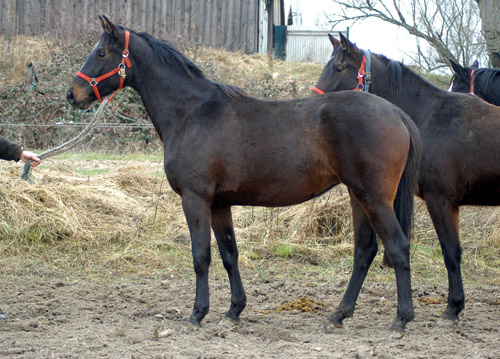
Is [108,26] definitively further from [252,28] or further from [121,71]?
[252,28]

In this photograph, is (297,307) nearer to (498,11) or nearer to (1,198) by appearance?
(1,198)

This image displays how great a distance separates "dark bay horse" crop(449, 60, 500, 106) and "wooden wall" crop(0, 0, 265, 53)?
13.3 meters

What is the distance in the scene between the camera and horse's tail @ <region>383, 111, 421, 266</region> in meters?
4.40

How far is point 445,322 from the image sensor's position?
4652 mm

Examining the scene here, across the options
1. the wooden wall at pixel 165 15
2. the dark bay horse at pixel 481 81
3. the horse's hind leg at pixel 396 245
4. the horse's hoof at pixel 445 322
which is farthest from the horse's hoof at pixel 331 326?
the wooden wall at pixel 165 15

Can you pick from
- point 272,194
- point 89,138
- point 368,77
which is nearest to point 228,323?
point 272,194

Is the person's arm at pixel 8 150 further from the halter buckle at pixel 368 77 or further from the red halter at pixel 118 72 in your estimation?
the halter buckle at pixel 368 77

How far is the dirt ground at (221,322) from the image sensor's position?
12.2ft

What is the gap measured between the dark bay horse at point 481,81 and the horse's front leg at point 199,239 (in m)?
3.35

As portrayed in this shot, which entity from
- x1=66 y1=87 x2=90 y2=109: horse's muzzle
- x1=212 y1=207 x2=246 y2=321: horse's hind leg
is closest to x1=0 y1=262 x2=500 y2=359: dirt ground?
x1=212 y1=207 x2=246 y2=321: horse's hind leg

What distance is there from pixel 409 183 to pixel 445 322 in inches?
48.2

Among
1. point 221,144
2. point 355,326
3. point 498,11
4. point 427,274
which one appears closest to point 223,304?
point 355,326

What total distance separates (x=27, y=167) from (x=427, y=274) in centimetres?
460

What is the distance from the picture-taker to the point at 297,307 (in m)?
5.14
